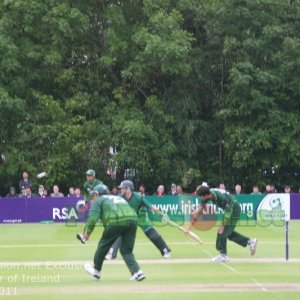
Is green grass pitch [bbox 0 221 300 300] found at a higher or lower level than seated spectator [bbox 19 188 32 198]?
lower

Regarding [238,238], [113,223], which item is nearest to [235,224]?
[238,238]

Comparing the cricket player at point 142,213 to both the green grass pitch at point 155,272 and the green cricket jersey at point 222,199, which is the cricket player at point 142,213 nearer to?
the green grass pitch at point 155,272

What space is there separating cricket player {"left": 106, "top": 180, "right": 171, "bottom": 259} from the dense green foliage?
64.9 ft

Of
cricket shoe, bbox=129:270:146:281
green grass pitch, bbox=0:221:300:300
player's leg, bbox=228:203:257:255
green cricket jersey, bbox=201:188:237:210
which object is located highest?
green cricket jersey, bbox=201:188:237:210

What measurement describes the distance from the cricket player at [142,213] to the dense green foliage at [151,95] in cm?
1977

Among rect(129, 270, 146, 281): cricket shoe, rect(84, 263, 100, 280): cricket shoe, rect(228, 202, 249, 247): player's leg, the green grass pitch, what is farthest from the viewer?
rect(228, 202, 249, 247): player's leg

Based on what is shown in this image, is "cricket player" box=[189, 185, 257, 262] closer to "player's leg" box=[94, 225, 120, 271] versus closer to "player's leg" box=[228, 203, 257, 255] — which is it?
"player's leg" box=[228, 203, 257, 255]

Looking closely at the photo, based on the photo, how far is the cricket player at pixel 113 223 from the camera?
16297mm

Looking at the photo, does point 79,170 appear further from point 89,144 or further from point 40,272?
point 40,272

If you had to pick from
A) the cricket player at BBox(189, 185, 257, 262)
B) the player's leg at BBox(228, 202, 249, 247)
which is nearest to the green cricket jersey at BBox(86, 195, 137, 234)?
the cricket player at BBox(189, 185, 257, 262)

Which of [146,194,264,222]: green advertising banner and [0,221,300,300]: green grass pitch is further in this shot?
[146,194,264,222]: green advertising banner

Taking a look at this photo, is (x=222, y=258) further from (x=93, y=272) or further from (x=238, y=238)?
(x=93, y=272)

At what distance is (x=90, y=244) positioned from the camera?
26688 mm

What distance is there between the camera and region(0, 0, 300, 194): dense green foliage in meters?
41.9
